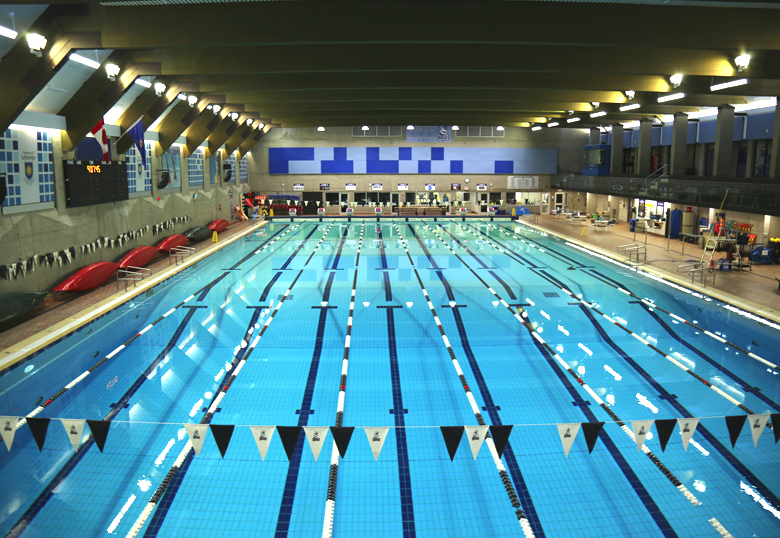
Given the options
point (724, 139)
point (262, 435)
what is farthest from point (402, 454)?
point (724, 139)

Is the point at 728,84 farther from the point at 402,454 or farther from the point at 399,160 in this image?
the point at 399,160

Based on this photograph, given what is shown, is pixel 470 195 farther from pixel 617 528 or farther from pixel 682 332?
pixel 617 528

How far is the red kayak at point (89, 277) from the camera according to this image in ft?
34.4

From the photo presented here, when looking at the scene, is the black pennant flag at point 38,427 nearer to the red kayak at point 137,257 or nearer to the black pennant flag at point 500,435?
the black pennant flag at point 500,435

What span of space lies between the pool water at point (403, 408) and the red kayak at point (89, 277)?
48.5 inches

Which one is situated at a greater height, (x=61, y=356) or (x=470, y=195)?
(x=470, y=195)

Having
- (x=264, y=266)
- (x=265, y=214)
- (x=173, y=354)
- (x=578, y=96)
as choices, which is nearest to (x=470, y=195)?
(x=265, y=214)

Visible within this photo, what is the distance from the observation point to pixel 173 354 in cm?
783

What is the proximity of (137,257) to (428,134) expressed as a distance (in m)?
19.8

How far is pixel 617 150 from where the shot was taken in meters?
26.2

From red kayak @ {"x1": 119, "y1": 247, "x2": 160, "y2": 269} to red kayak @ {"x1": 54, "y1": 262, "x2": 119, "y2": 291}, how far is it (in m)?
0.82

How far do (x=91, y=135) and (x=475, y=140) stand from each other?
21754 millimetres

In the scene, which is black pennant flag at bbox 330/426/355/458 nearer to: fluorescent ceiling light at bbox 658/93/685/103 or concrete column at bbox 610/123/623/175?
fluorescent ceiling light at bbox 658/93/685/103

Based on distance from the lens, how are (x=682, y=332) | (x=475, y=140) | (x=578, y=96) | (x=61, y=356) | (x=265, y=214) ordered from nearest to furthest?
(x=61, y=356) → (x=682, y=332) → (x=578, y=96) → (x=265, y=214) → (x=475, y=140)
